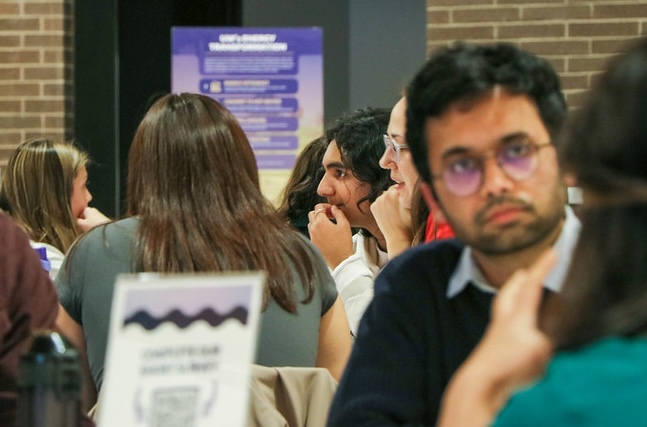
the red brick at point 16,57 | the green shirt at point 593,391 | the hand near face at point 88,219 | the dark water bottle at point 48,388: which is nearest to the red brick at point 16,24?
the red brick at point 16,57

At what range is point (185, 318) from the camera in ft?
4.65

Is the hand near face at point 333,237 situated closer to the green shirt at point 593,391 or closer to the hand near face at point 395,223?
the hand near face at point 395,223

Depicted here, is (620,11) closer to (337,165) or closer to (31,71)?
(337,165)

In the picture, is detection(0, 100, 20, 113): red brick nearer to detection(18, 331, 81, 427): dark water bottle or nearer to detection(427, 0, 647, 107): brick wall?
detection(427, 0, 647, 107): brick wall

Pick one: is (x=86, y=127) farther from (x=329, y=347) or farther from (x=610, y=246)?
(x=610, y=246)

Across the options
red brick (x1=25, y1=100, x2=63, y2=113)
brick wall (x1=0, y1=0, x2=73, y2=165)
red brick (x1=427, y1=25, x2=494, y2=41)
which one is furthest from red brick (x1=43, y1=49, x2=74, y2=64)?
red brick (x1=427, y1=25, x2=494, y2=41)

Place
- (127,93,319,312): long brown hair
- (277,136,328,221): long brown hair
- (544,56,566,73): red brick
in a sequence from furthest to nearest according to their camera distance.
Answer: (544,56,566,73): red brick
(277,136,328,221): long brown hair
(127,93,319,312): long brown hair

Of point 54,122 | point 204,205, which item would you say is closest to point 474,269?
point 204,205

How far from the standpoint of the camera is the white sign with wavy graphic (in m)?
1.39

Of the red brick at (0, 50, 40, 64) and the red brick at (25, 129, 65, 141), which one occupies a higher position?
the red brick at (0, 50, 40, 64)

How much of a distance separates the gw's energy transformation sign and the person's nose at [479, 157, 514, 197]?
16.7 ft

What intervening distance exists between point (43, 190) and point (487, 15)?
2.58m

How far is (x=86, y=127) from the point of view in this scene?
6887 mm

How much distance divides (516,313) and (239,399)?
37 cm
